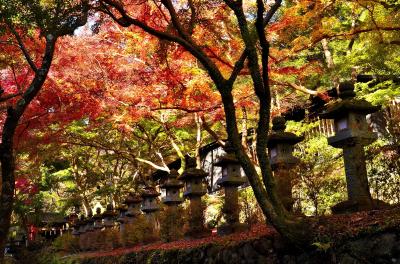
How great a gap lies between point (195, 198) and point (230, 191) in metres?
2.18

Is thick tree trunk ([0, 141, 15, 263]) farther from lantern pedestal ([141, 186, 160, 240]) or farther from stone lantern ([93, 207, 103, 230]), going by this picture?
stone lantern ([93, 207, 103, 230])

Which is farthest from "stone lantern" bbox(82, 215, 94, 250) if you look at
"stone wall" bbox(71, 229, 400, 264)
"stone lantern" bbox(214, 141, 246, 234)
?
"stone lantern" bbox(214, 141, 246, 234)

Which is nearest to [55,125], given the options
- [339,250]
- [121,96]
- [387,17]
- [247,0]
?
[121,96]

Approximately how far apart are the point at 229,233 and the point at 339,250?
4.97 metres

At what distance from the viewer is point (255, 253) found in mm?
8180

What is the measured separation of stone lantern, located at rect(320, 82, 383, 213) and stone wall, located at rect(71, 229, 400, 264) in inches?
58.6

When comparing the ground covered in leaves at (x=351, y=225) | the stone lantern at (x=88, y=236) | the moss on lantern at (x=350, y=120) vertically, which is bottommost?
the stone lantern at (x=88, y=236)

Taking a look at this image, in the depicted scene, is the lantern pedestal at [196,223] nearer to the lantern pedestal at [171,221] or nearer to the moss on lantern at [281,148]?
the lantern pedestal at [171,221]

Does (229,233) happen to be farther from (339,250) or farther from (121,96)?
(121,96)

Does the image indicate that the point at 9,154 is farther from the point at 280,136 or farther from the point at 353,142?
the point at 353,142


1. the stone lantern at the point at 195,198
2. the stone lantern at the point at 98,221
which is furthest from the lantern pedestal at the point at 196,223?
the stone lantern at the point at 98,221

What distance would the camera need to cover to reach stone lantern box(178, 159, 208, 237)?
13.1 meters

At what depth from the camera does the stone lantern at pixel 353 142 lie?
778 cm

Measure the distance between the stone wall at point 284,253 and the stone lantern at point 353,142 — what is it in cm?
149
